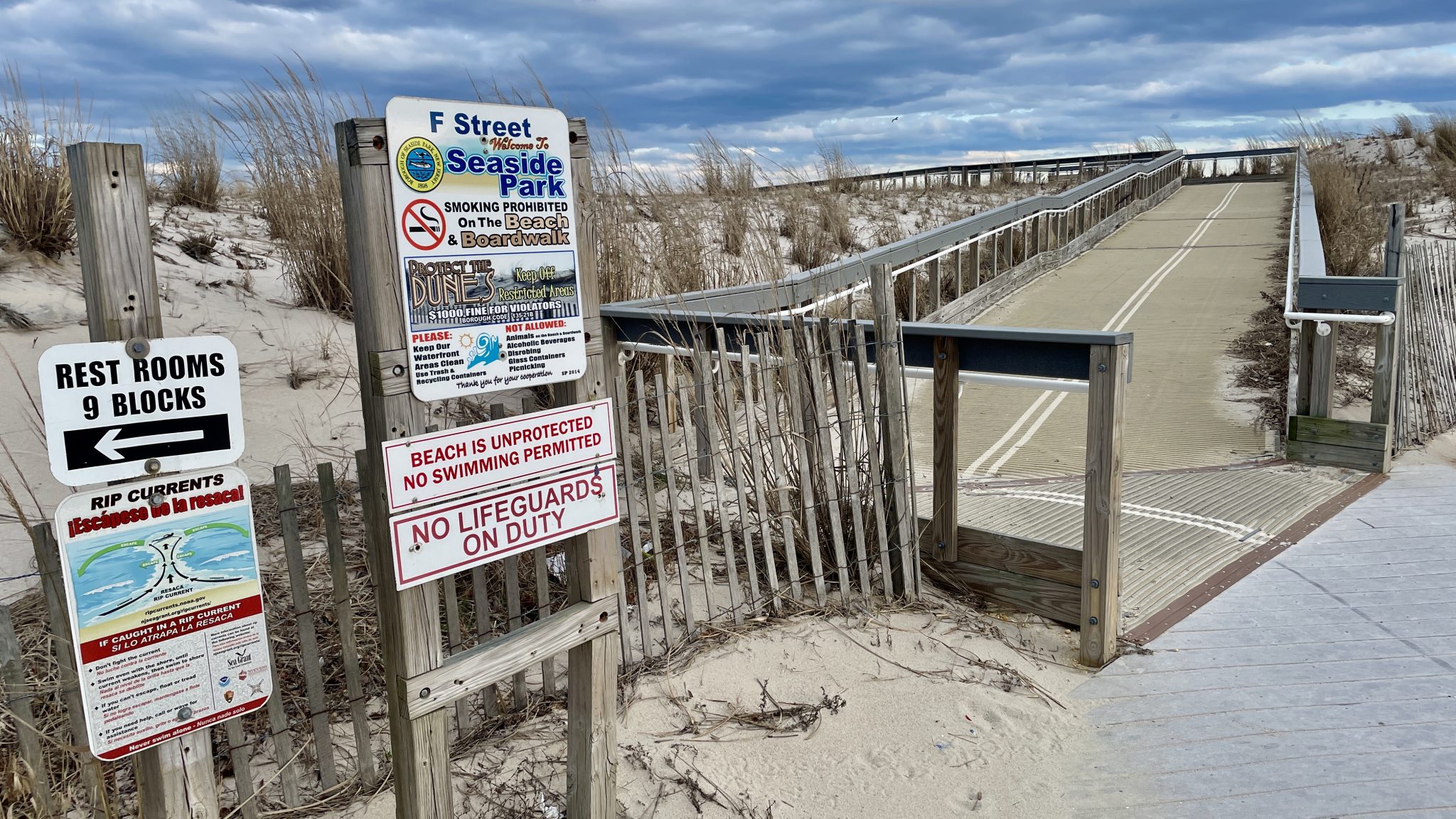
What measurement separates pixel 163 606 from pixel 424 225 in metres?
1.07

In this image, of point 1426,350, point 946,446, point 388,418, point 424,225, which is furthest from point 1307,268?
point 388,418

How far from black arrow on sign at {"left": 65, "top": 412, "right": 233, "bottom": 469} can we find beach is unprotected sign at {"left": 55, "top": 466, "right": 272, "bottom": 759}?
0.21ft

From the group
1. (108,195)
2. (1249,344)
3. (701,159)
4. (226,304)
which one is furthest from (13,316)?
(1249,344)

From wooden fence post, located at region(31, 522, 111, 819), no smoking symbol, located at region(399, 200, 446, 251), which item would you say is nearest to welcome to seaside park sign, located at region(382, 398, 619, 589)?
no smoking symbol, located at region(399, 200, 446, 251)

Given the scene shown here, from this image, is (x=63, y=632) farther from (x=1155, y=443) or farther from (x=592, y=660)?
(x=1155, y=443)

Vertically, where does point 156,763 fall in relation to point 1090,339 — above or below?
below

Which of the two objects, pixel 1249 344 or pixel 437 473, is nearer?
pixel 437 473

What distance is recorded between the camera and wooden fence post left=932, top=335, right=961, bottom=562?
14.3 feet

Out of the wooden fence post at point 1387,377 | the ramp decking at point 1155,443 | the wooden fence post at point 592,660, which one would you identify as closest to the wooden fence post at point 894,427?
the ramp decking at point 1155,443

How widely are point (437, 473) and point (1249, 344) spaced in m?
8.97

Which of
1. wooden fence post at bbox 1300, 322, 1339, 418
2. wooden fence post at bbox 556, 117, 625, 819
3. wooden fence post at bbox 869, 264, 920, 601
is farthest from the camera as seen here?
wooden fence post at bbox 1300, 322, 1339, 418

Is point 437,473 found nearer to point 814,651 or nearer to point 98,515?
point 98,515

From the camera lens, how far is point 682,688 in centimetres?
381

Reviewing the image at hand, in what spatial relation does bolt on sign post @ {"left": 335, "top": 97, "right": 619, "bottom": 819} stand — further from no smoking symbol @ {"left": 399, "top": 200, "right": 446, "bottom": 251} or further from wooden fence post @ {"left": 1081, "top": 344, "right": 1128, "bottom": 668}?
wooden fence post @ {"left": 1081, "top": 344, "right": 1128, "bottom": 668}
